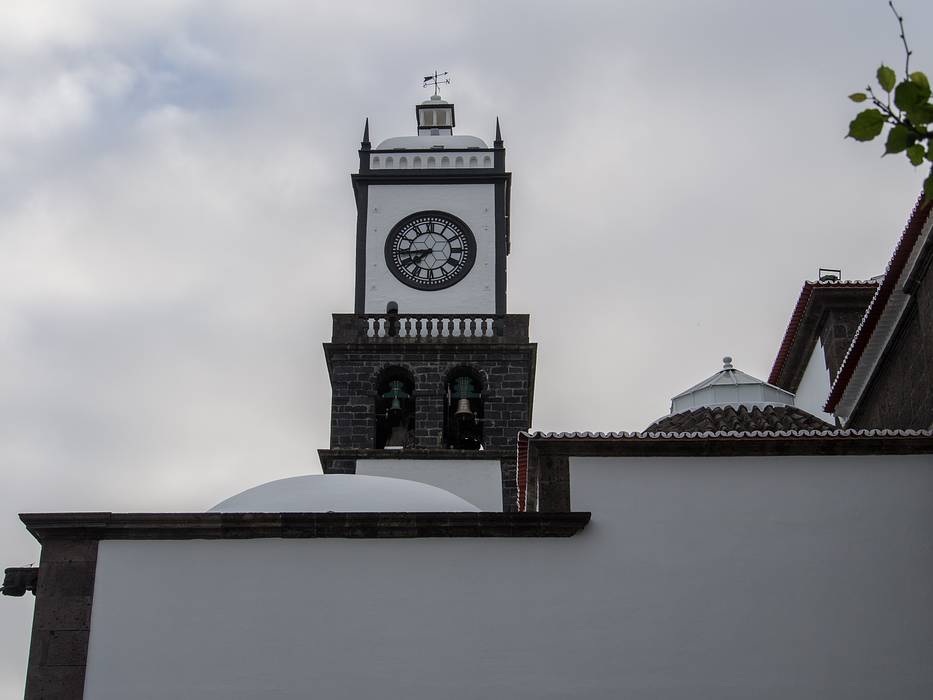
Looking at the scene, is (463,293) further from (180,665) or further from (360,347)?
(180,665)

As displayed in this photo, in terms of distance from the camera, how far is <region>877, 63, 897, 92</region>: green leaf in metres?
5.67

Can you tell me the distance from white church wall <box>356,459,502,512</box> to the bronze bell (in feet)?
3.53

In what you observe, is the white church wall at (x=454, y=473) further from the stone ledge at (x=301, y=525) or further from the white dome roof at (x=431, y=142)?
the stone ledge at (x=301, y=525)

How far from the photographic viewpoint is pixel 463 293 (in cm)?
2753

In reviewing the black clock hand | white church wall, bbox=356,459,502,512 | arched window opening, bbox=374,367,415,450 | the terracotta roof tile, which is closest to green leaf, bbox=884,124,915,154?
the terracotta roof tile

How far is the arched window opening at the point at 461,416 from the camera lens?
2661cm

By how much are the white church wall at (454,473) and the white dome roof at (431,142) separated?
7.00 metres

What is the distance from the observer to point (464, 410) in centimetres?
2627

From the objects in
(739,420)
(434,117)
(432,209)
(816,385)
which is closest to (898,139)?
(739,420)

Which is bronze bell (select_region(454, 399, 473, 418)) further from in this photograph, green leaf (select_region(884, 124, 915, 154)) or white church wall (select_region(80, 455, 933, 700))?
green leaf (select_region(884, 124, 915, 154))

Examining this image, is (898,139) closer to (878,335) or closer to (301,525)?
(301,525)

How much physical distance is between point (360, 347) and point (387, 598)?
1311 centimetres

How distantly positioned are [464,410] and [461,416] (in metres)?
0.27

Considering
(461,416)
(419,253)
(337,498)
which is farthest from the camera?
(419,253)
